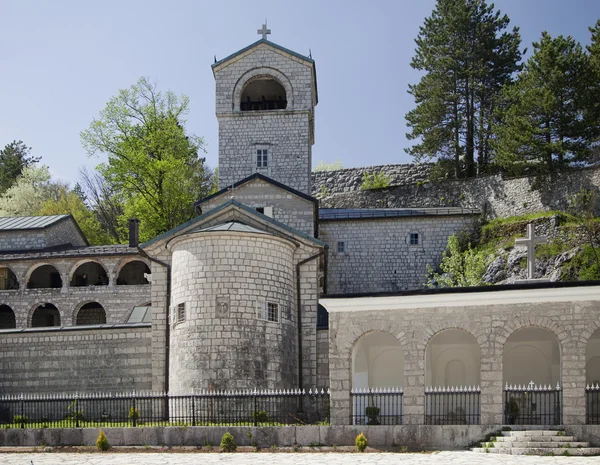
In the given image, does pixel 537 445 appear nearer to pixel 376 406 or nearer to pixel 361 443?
pixel 361 443

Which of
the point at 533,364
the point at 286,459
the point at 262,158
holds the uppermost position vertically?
the point at 262,158

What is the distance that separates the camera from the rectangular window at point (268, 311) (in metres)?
24.1

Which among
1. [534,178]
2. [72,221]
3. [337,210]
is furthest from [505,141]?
[72,221]

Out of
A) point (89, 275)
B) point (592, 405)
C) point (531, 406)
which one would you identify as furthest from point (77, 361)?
point (89, 275)

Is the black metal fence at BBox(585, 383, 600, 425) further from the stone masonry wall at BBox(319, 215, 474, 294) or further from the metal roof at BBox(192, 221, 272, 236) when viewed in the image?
the stone masonry wall at BBox(319, 215, 474, 294)

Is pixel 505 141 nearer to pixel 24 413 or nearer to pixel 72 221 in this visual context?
pixel 72 221

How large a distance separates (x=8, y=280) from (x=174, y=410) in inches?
752

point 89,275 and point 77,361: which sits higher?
point 89,275

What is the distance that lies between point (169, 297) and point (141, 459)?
7.96m

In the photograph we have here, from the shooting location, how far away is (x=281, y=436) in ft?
63.8

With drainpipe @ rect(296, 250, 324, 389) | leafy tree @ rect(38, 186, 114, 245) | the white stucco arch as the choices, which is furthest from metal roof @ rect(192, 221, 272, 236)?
leafy tree @ rect(38, 186, 114, 245)

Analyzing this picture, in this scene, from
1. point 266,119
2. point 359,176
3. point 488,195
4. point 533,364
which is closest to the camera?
point 533,364

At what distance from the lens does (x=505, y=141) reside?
1550 inches

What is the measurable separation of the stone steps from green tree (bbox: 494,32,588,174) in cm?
2170
